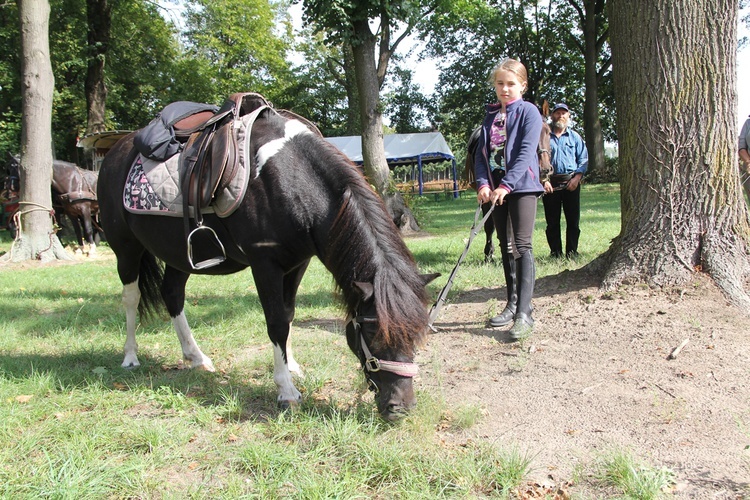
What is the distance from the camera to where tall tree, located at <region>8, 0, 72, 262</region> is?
974cm

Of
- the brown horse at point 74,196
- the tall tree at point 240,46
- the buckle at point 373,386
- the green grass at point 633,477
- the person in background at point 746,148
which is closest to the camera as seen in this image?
the green grass at point 633,477

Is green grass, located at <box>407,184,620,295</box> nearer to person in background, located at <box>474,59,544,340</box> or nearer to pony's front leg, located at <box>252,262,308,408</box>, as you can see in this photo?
person in background, located at <box>474,59,544,340</box>

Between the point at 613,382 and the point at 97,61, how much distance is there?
57.3 ft

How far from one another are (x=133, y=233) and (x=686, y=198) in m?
4.15

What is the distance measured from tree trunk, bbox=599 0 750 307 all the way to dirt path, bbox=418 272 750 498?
0.24 metres

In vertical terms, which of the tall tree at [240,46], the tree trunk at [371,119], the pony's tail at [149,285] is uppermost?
the tall tree at [240,46]

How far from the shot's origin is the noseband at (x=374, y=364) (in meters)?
2.67

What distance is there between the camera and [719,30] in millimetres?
3883

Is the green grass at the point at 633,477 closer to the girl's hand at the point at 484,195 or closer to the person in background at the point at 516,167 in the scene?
the person in background at the point at 516,167

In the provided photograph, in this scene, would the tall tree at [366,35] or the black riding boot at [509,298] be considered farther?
the tall tree at [366,35]

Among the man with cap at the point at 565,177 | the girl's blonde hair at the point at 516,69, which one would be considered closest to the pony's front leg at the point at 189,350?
the girl's blonde hair at the point at 516,69

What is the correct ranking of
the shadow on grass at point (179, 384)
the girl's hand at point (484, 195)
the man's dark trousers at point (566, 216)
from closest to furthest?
1. the shadow on grass at point (179, 384)
2. the girl's hand at point (484, 195)
3. the man's dark trousers at point (566, 216)

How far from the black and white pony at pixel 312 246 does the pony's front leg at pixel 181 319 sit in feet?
0.04

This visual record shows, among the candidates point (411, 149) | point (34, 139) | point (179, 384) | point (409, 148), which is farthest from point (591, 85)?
point (179, 384)
